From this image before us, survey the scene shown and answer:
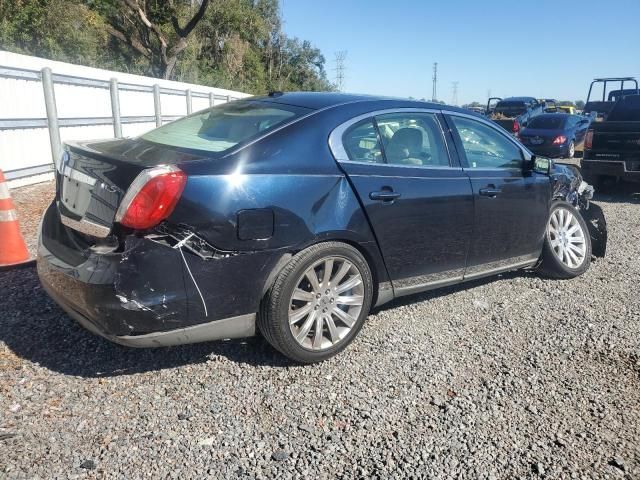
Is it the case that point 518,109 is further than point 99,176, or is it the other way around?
point 518,109

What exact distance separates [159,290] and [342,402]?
1.15 m

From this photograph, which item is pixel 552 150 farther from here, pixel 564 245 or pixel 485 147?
pixel 485 147

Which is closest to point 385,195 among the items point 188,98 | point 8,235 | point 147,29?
A: point 8,235

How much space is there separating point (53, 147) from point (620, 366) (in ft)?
27.8

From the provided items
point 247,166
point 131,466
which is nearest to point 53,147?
point 247,166

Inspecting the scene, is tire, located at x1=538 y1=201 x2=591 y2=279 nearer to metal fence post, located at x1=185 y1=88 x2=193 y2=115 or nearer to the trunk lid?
the trunk lid

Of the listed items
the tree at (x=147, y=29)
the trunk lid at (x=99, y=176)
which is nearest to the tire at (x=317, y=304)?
the trunk lid at (x=99, y=176)

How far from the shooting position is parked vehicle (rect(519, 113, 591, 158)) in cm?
1609

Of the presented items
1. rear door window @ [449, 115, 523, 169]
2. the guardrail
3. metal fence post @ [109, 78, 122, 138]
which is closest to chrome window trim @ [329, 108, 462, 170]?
rear door window @ [449, 115, 523, 169]

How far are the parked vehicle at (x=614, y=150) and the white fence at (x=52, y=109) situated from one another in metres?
8.79

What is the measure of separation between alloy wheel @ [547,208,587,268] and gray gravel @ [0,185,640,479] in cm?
98

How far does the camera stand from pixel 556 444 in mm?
2582

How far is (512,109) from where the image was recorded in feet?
78.4

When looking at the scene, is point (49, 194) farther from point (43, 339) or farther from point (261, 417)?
point (261, 417)
